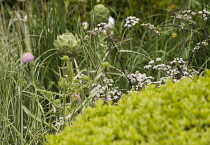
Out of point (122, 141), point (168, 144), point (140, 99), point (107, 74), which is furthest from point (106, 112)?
point (107, 74)

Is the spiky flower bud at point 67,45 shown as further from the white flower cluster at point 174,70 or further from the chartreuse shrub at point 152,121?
the chartreuse shrub at point 152,121

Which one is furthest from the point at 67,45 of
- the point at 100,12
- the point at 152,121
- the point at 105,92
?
the point at 100,12

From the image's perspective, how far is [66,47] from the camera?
2.57 meters

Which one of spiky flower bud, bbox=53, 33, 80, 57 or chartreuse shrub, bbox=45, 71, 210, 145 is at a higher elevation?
spiky flower bud, bbox=53, 33, 80, 57

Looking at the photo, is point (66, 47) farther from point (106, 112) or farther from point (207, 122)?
point (207, 122)

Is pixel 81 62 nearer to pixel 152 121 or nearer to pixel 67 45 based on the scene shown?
pixel 67 45

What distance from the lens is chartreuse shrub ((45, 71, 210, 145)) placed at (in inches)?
55.5

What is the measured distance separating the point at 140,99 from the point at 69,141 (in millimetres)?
396

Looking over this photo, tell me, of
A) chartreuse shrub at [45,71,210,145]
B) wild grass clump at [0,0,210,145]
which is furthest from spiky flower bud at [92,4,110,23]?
chartreuse shrub at [45,71,210,145]

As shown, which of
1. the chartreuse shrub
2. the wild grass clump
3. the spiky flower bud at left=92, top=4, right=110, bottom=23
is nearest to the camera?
the chartreuse shrub

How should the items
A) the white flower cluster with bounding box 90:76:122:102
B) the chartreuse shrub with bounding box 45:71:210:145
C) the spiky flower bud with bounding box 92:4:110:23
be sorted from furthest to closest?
the spiky flower bud with bounding box 92:4:110:23 < the white flower cluster with bounding box 90:76:122:102 < the chartreuse shrub with bounding box 45:71:210:145

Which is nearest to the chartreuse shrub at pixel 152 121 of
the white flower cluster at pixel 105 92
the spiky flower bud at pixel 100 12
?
the white flower cluster at pixel 105 92

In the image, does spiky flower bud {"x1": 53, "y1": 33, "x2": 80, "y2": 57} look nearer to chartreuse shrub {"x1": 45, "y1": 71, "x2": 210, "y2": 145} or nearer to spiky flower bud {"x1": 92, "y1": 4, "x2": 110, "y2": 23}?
chartreuse shrub {"x1": 45, "y1": 71, "x2": 210, "y2": 145}

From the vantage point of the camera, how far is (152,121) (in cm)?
147
